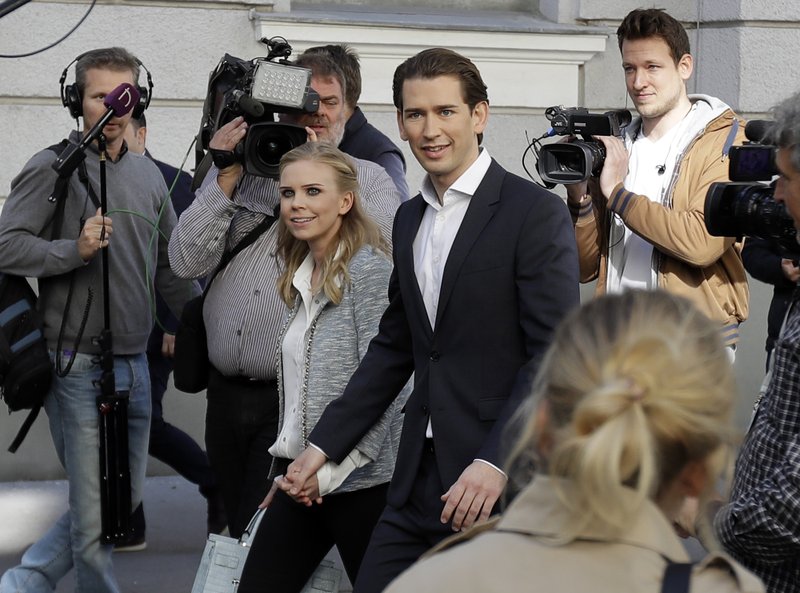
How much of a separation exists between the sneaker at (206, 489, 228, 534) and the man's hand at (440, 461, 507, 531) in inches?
106

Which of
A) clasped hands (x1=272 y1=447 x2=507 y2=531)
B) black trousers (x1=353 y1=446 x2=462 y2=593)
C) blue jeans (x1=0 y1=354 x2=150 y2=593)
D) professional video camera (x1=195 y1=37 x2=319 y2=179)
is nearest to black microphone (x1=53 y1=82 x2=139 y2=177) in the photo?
professional video camera (x1=195 y1=37 x2=319 y2=179)

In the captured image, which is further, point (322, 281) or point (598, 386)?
point (322, 281)

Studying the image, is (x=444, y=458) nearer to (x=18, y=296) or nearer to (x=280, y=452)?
(x=280, y=452)

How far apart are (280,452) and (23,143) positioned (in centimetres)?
318

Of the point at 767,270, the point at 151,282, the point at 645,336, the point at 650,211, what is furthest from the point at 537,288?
the point at 767,270

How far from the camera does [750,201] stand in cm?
348

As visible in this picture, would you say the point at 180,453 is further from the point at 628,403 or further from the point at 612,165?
the point at 628,403

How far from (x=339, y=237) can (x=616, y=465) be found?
253 cm

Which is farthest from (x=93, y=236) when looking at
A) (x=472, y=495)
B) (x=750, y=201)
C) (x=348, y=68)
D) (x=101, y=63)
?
(x=750, y=201)

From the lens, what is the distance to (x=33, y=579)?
4488 mm

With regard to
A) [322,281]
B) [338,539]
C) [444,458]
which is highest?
[322,281]

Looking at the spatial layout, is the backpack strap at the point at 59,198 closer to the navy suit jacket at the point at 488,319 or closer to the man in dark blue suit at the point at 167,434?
the man in dark blue suit at the point at 167,434

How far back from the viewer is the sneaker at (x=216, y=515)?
18.2 feet

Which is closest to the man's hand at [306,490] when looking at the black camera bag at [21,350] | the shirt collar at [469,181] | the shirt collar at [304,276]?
the shirt collar at [304,276]
